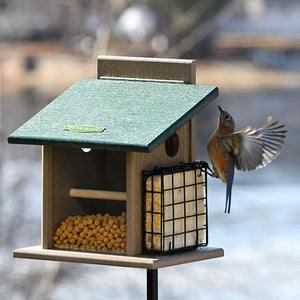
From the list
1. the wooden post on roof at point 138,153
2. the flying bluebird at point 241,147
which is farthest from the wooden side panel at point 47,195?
the flying bluebird at point 241,147

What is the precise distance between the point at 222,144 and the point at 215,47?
7230 millimetres

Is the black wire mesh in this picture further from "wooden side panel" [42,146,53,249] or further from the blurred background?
the blurred background

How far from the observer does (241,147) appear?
2932 millimetres

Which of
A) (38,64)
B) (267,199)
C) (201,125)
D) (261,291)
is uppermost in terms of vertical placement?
(38,64)

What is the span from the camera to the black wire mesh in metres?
2.80

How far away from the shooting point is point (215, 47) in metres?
10.1

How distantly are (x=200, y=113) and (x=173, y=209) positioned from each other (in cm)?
721

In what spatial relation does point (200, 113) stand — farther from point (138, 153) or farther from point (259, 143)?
point (138, 153)

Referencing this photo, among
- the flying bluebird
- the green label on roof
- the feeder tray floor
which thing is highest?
the green label on roof

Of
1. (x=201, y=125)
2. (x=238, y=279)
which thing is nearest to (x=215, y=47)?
(x=201, y=125)

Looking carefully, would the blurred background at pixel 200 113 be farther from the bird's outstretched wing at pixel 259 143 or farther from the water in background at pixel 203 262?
the bird's outstretched wing at pixel 259 143

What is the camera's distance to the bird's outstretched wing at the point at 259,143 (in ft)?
9.52

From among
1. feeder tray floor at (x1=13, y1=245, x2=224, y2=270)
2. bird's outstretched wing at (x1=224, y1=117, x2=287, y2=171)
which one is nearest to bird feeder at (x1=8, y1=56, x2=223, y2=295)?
feeder tray floor at (x1=13, y1=245, x2=224, y2=270)

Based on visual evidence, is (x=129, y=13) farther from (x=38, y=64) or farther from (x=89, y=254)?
(x=89, y=254)
